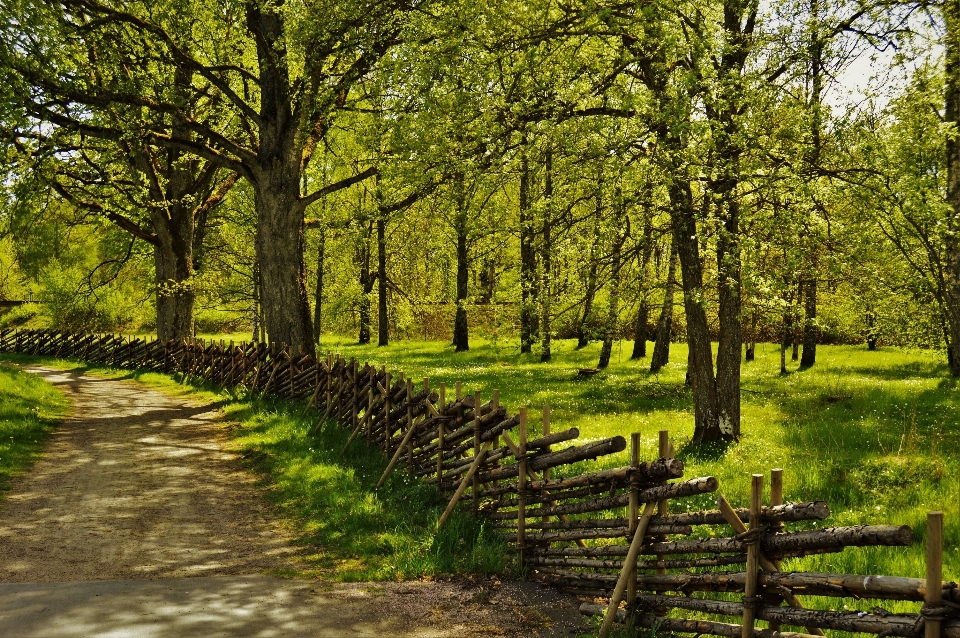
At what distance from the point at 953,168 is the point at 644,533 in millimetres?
15039

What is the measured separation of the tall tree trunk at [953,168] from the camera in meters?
11.2

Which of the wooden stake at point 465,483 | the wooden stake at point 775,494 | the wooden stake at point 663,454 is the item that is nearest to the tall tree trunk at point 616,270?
the wooden stake at point 465,483

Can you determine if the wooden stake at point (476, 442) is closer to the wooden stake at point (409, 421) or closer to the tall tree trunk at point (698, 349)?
the wooden stake at point (409, 421)

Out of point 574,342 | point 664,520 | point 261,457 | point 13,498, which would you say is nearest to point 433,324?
point 574,342

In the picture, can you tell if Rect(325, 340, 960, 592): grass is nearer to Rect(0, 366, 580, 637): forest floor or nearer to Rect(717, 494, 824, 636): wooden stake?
Rect(717, 494, 824, 636): wooden stake

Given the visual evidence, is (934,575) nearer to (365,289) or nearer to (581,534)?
(581,534)

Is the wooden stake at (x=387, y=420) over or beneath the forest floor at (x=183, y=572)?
over

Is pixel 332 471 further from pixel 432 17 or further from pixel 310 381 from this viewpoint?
pixel 432 17

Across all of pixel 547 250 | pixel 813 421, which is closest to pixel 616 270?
pixel 547 250

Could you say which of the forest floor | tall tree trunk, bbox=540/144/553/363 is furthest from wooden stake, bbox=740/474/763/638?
tall tree trunk, bbox=540/144/553/363

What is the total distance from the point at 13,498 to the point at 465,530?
6.34 meters

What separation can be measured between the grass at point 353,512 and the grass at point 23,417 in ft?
11.1

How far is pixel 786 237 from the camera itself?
37.2ft

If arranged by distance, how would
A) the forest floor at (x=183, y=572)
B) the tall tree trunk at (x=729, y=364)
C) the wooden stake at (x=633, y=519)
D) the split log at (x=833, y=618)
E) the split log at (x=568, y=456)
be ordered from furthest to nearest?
the tall tree trunk at (x=729, y=364) → the split log at (x=568, y=456) → the wooden stake at (x=633, y=519) → the forest floor at (x=183, y=572) → the split log at (x=833, y=618)
